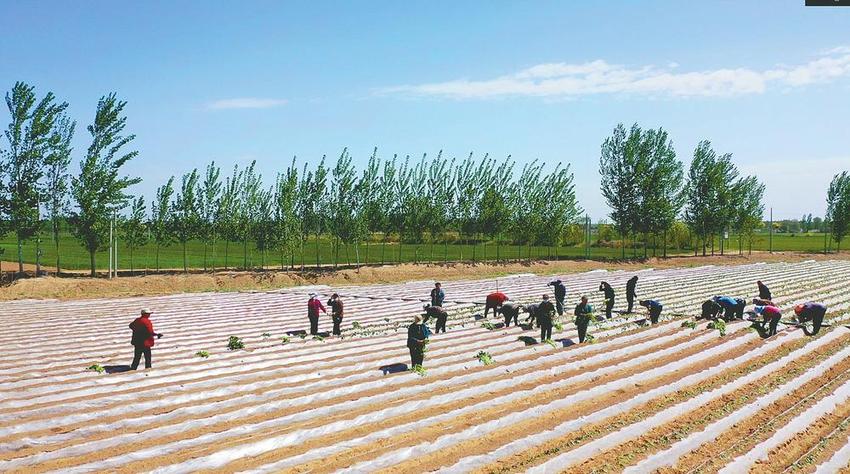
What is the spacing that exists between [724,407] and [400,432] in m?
6.14

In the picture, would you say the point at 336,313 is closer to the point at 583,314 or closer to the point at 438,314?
the point at 438,314

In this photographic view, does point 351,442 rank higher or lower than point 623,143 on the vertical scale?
lower

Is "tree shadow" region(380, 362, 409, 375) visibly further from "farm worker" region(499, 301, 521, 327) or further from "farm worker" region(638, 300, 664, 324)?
"farm worker" region(638, 300, 664, 324)

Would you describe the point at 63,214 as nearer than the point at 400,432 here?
No

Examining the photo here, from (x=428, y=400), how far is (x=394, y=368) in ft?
8.96

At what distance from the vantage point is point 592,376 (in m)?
14.1

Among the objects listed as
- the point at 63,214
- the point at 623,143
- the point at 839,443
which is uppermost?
the point at 623,143

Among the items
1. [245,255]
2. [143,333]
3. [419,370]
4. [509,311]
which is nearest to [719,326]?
[509,311]

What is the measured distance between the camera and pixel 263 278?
122 ft

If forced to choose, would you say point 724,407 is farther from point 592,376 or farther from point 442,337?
point 442,337

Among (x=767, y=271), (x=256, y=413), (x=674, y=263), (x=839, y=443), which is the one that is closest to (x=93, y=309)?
(x=256, y=413)

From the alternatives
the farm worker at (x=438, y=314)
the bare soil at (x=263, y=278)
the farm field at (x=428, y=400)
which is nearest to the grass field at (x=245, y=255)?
the bare soil at (x=263, y=278)

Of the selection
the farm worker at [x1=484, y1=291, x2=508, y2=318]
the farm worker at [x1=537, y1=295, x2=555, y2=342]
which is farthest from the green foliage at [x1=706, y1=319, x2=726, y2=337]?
the farm worker at [x1=484, y1=291, x2=508, y2=318]

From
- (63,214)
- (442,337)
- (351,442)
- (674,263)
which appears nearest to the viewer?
(351,442)
